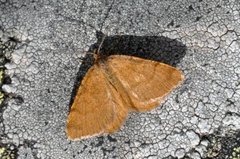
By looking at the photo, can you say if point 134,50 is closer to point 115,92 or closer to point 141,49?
point 141,49

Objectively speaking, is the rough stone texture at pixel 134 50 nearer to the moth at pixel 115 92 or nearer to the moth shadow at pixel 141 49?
the moth shadow at pixel 141 49

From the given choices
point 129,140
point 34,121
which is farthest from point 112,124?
point 34,121

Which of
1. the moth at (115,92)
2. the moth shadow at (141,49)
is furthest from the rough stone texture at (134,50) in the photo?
the moth at (115,92)

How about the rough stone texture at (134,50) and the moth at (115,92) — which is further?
the rough stone texture at (134,50)

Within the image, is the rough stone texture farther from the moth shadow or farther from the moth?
the moth

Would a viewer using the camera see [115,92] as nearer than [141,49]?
Yes

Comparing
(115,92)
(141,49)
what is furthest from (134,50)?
(115,92)
